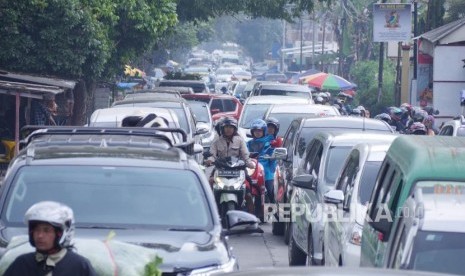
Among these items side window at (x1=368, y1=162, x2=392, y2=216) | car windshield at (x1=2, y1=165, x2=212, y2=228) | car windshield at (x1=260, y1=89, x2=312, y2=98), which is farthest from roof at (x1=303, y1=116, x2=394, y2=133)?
car windshield at (x1=260, y1=89, x2=312, y2=98)

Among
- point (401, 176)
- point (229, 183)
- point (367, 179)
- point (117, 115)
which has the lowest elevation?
point (229, 183)

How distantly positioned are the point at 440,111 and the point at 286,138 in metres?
14.2

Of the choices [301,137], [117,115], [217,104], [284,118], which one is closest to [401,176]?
[301,137]

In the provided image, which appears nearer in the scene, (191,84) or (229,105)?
(229,105)

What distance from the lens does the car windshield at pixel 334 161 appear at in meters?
13.2

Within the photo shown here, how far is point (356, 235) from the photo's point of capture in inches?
408

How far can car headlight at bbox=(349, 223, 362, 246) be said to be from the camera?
10258mm

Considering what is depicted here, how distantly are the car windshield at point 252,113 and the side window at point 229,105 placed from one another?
8.80m

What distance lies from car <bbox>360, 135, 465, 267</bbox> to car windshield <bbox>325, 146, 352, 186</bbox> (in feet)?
12.4

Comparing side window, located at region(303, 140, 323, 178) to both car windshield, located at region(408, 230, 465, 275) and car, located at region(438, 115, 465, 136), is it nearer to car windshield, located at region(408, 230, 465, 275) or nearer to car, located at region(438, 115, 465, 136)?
car, located at region(438, 115, 465, 136)

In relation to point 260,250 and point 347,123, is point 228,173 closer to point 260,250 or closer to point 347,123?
point 260,250

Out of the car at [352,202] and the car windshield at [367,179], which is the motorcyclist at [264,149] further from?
the car windshield at [367,179]

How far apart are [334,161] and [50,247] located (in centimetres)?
771

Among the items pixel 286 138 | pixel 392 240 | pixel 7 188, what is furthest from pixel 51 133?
pixel 286 138
